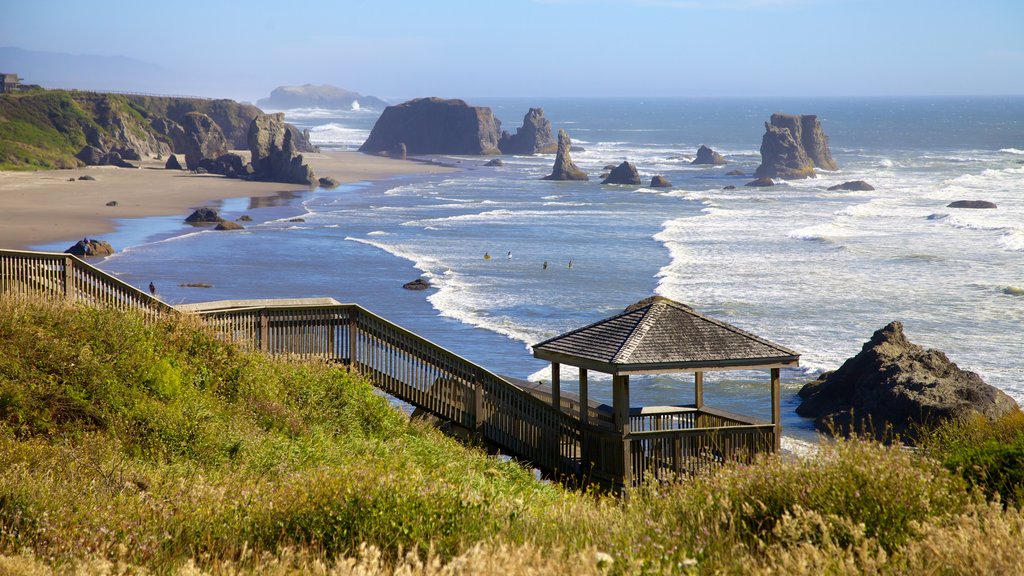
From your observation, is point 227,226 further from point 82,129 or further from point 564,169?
point 82,129

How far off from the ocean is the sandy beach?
3.23 metres

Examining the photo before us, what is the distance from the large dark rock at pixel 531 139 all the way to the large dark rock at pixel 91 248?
11026 centimetres

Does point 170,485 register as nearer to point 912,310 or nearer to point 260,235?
point 912,310

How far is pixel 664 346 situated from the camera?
49.8ft

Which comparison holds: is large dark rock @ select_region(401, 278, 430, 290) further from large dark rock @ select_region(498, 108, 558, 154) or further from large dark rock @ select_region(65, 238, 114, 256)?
large dark rock @ select_region(498, 108, 558, 154)

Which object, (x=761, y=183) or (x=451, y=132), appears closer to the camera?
(x=761, y=183)

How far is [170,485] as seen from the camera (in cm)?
1016

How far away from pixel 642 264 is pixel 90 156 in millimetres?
78383

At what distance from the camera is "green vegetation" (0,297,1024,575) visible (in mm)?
7297

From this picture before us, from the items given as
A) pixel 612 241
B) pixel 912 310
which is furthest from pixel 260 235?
pixel 912 310

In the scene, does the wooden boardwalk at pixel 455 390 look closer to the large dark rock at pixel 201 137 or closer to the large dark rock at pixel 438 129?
the large dark rock at pixel 201 137

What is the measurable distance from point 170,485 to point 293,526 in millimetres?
1917

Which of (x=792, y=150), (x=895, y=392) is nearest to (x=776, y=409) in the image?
(x=895, y=392)

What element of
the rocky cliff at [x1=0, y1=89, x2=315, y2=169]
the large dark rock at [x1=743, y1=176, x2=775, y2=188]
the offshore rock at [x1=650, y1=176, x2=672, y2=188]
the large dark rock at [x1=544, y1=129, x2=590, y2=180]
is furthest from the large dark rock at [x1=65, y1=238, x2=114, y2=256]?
the large dark rock at [x1=743, y1=176, x2=775, y2=188]
